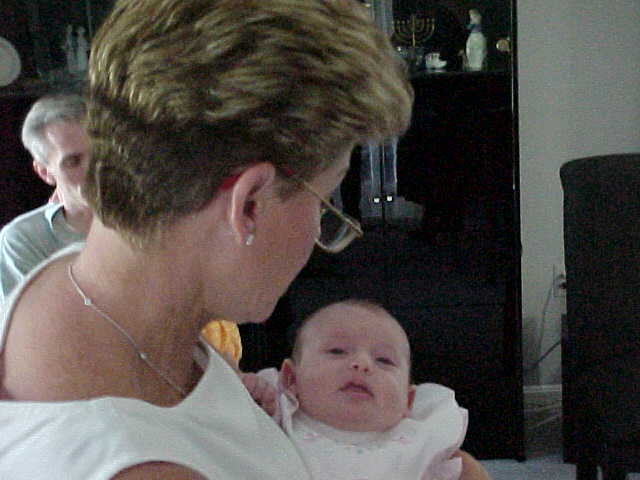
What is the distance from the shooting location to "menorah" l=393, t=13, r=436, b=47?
3.25 meters

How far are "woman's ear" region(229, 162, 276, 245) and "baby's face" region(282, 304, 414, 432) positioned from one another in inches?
32.6

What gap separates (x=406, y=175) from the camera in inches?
128

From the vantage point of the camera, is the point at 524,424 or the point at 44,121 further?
the point at 524,424

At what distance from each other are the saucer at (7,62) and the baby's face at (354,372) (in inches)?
79.5

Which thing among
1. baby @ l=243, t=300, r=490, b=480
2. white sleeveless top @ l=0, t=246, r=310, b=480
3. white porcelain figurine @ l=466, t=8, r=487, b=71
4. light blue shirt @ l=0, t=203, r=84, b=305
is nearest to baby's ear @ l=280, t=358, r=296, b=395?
baby @ l=243, t=300, r=490, b=480

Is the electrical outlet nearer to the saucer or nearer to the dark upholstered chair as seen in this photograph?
the dark upholstered chair

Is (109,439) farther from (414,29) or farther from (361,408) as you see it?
(414,29)

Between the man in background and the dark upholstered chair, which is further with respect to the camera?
the dark upholstered chair

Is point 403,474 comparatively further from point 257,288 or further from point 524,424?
point 524,424

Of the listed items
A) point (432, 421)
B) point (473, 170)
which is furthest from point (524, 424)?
point (432, 421)

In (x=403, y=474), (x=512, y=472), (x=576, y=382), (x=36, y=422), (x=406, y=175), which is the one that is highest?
(x=36, y=422)

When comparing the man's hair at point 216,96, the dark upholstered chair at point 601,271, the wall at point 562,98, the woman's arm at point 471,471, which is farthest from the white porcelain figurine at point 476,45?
the man's hair at point 216,96

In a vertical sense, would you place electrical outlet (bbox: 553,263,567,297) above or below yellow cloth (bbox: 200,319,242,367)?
below

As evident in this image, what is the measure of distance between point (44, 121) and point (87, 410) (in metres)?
1.39
